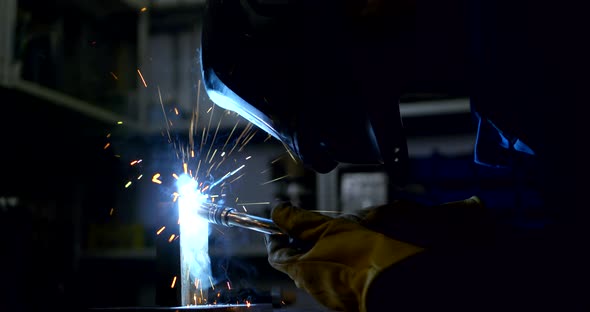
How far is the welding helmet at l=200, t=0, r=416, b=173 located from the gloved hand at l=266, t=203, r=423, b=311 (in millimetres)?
143

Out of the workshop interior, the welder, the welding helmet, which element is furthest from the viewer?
the workshop interior

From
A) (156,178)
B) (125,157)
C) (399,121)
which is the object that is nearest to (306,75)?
(399,121)

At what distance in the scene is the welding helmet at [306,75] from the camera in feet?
2.81

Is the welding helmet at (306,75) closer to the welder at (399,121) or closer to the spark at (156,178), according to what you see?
the welder at (399,121)

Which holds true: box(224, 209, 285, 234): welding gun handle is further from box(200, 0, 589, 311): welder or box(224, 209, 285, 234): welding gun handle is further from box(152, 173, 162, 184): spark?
box(152, 173, 162, 184): spark

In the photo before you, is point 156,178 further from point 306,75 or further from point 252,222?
point 306,75

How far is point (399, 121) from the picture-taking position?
A: 88 centimetres

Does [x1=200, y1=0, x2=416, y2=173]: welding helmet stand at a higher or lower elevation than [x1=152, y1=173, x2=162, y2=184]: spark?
higher

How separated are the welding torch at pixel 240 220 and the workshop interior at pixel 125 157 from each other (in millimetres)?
859

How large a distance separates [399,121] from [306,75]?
0.53 feet

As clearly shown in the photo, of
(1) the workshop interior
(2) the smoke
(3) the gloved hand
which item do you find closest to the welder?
(3) the gloved hand

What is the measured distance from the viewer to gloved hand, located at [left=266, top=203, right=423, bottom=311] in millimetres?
666

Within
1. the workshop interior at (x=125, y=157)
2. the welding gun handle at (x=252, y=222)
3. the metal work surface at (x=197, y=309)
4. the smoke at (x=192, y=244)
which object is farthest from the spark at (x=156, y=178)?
the workshop interior at (x=125, y=157)

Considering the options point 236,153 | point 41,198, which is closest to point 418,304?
point 41,198
